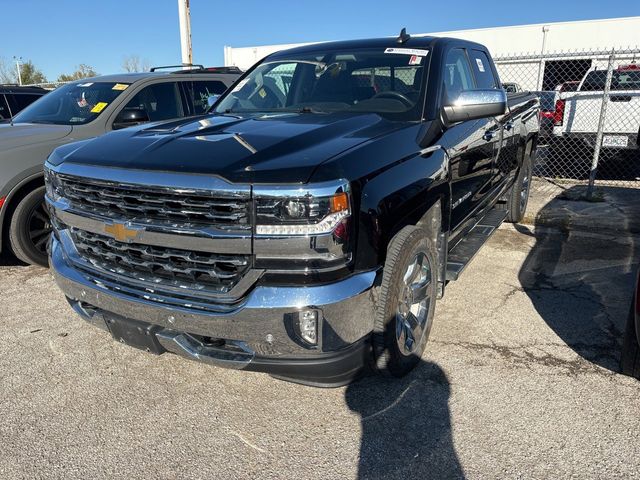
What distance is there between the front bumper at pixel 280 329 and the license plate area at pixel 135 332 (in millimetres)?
29

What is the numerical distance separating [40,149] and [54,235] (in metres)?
2.02

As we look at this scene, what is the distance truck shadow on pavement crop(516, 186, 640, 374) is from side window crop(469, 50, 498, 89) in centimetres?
177

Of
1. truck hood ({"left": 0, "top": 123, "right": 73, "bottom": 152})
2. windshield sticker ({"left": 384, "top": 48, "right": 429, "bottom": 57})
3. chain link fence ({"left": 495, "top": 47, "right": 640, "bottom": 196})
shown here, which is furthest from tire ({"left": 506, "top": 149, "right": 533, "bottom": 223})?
truck hood ({"left": 0, "top": 123, "right": 73, "bottom": 152})

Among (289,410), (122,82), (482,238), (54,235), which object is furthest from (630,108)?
(54,235)

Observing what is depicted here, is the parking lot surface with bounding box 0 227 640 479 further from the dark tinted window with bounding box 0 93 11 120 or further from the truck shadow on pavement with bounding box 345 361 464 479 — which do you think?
the dark tinted window with bounding box 0 93 11 120

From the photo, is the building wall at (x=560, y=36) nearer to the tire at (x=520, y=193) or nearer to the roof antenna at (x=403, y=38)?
the tire at (x=520, y=193)

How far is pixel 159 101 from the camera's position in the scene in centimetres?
589

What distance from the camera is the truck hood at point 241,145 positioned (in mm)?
2232

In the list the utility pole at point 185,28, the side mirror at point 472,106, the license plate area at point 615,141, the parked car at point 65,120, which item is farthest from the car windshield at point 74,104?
the license plate area at point 615,141

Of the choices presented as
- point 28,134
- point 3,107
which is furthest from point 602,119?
point 3,107

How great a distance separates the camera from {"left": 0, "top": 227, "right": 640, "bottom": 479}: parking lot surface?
2.38m

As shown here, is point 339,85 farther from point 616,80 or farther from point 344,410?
point 616,80

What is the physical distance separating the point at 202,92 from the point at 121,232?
4.34 metres

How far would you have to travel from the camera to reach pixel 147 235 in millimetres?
2393
